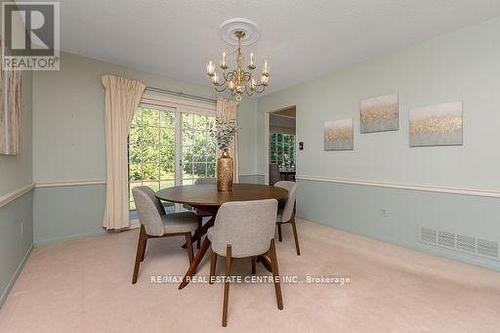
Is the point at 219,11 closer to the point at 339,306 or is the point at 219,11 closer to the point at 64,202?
the point at 339,306

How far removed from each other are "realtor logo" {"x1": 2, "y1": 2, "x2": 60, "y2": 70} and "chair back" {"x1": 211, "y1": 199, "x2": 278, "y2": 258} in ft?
6.47

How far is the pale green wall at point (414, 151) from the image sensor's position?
2293 millimetres

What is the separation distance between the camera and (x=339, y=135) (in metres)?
3.56

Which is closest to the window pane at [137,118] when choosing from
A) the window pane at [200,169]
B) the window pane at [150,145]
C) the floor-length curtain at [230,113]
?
the window pane at [150,145]

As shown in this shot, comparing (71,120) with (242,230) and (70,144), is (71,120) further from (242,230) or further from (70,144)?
(242,230)

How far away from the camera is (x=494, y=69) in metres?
2.24

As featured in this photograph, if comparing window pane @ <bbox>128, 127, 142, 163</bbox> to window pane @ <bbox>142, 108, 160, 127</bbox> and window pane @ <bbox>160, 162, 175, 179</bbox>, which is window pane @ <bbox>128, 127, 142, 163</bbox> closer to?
window pane @ <bbox>142, 108, 160, 127</bbox>

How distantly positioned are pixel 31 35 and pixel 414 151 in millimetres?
4490

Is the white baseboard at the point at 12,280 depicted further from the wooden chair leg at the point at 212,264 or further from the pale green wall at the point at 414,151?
the pale green wall at the point at 414,151

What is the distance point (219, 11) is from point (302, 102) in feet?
7.77

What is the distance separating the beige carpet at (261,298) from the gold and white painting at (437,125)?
126 centimetres

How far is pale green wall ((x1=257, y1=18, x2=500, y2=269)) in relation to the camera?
7.52ft

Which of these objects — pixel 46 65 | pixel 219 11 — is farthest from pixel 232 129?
pixel 46 65

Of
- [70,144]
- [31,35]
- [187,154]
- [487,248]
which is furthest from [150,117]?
[487,248]
